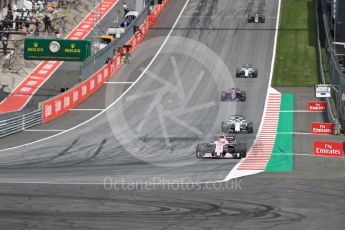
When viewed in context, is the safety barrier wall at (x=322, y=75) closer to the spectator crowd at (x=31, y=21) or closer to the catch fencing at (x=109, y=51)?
the catch fencing at (x=109, y=51)

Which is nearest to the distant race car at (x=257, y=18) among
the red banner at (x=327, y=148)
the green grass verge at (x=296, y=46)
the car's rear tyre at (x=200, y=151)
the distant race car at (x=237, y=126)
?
the green grass verge at (x=296, y=46)

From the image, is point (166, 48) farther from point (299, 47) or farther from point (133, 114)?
point (133, 114)

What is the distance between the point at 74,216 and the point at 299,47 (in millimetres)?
46428

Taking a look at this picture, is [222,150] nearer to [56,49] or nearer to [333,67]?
[333,67]

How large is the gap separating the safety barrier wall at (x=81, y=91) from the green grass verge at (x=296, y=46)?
1223 cm

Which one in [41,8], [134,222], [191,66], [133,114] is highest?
[41,8]

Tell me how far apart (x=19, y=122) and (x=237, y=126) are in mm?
12164

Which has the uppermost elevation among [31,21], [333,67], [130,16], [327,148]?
[130,16]

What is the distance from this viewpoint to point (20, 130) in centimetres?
4334

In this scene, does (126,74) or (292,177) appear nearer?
(292,177)

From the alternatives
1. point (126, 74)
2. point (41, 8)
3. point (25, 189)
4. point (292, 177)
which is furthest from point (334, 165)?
point (41, 8)

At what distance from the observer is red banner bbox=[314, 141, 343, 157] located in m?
32.3

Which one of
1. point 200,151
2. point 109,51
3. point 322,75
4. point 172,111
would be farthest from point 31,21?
point 200,151

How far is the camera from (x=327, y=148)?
32500 mm
